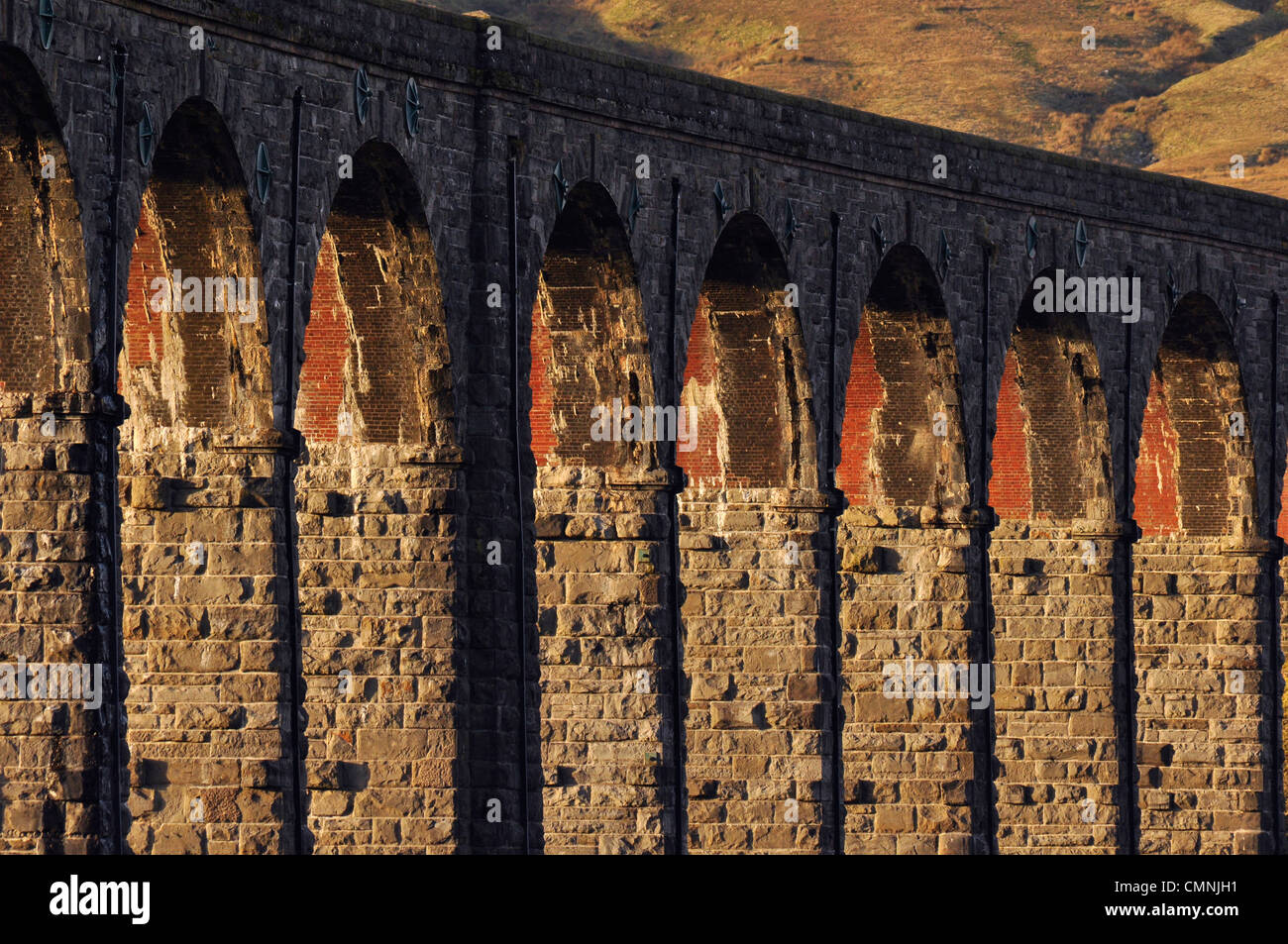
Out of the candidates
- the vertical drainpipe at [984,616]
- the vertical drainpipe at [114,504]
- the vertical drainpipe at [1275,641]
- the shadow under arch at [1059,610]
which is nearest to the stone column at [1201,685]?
the vertical drainpipe at [1275,641]

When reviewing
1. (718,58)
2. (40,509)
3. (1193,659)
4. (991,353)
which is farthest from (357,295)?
(718,58)

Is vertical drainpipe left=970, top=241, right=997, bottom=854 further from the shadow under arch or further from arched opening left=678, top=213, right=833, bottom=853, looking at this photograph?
arched opening left=678, top=213, right=833, bottom=853

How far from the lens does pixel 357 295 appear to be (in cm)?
2916

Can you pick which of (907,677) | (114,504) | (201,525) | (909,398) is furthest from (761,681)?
(114,504)

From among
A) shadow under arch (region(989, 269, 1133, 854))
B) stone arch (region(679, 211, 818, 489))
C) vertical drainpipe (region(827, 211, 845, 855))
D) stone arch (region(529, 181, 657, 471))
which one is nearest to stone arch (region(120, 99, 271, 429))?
stone arch (region(529, 181, 657, 471))

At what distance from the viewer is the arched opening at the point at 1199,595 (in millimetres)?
42156

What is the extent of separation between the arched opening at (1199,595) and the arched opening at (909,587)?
644cm

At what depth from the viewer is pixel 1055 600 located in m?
39.4

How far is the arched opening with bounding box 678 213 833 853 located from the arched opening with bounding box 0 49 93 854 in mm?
10958

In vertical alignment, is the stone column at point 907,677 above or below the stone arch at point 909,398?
below

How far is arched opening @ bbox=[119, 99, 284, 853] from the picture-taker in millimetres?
26688

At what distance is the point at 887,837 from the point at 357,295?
409 inches

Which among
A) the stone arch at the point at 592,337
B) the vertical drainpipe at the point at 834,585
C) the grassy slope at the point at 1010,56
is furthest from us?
the grassy slope at the point at 1010,56

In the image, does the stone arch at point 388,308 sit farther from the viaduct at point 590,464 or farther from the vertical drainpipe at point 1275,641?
the vertical drainpipe at point 1275,641
